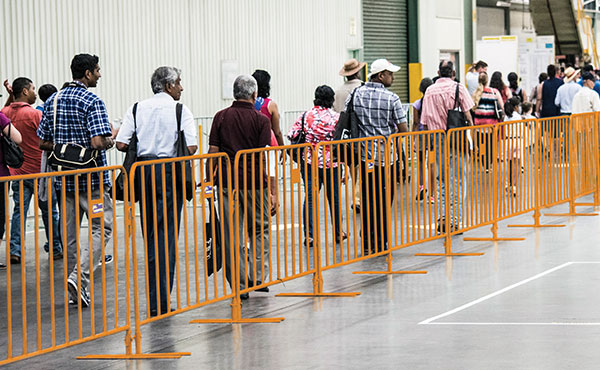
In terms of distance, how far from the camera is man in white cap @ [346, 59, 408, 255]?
1129 centimetres

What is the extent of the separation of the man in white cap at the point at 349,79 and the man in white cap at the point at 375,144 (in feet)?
5.41

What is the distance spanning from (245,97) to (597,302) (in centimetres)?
340

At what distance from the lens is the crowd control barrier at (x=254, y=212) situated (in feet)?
26.7

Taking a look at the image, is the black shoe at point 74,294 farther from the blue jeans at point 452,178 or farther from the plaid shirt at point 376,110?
the blue jeans at point 452,178

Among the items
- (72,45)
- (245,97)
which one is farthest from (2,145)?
(72,45)

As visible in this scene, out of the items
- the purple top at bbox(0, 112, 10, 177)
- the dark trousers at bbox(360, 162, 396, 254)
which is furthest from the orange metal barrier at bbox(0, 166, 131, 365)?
the dark trousers at bbox(360, 162, 396, 254)

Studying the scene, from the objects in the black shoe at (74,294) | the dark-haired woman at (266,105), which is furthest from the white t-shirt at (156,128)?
the dark-haired woman at (266,105)

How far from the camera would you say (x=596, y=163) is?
650 inches

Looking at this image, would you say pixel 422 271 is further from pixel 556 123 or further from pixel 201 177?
pixel 556 123

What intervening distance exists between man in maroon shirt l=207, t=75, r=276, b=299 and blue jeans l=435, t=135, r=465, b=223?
283 cm

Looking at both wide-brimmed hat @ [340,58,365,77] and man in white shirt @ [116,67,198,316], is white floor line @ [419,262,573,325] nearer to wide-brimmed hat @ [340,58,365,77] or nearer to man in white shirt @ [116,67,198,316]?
man in white shirt @ [116,67,198,316]

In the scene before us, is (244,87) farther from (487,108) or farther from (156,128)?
(487,108)

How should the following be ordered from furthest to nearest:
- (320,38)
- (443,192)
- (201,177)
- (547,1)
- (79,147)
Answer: (547,1)
(320,38)
(443,192)
(79,147)
(201,177)

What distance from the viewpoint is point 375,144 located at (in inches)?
463
